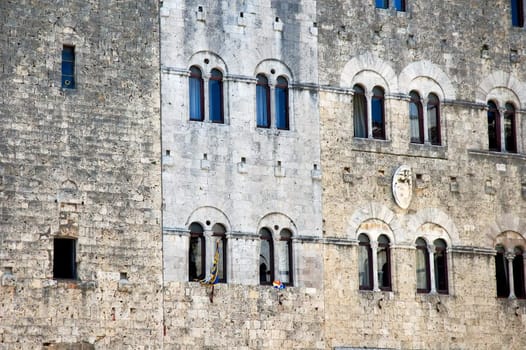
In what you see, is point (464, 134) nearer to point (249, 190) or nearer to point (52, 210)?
point (249, 190)

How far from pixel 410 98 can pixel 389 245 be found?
4.06 meters

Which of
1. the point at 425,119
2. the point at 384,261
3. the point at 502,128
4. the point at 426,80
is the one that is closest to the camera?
the point at 384,261

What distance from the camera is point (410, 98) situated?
39156 millimetres

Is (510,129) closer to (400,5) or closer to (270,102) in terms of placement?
(400,5)

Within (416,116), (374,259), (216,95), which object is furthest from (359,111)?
(216,95)

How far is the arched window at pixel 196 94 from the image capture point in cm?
3638

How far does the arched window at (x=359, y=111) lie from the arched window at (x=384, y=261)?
280 centimetres

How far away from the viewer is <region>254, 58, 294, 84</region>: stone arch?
37.2 m

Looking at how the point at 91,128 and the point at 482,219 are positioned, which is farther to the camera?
the point at 482,219

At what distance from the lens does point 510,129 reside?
134 ft

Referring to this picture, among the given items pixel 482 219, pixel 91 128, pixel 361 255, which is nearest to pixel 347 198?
pixel 361 255

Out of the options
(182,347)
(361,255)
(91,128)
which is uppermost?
(91,128)

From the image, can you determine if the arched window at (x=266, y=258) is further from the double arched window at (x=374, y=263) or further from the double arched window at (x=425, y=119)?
the double arched window at (x=425, y=119)

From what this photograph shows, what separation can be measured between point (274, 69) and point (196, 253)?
525cm
